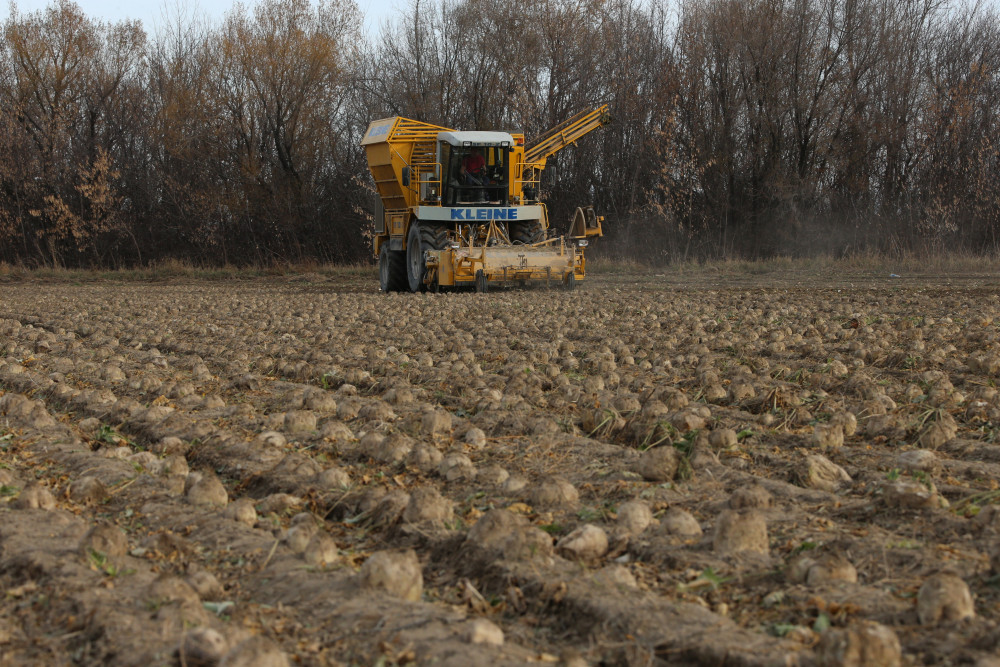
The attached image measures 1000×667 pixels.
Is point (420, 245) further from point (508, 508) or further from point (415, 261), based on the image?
point (508, 508)

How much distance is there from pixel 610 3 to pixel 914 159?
11.2 metres

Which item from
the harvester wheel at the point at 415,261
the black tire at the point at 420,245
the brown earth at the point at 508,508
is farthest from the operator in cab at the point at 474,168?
the brown earth at the point at 508,508

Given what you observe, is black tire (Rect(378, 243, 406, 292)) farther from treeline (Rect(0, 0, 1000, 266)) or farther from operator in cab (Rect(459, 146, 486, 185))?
treeline (Rect(0, 0, 1000, 266))

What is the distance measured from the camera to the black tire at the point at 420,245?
16.9m

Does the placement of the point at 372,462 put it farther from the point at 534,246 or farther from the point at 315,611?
the point at 534,246

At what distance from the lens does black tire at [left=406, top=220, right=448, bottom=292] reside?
16938 millimetres

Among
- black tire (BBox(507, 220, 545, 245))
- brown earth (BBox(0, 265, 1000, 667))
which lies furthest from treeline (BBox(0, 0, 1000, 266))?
brown earth (BBox(0, 265, 1000, 667))

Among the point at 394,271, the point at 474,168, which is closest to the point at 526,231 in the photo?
the point at 474,168

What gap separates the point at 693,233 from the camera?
29031 millimetres

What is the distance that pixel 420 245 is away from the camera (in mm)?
16969

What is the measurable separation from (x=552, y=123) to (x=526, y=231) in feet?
45.5

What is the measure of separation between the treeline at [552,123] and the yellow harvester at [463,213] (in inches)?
419

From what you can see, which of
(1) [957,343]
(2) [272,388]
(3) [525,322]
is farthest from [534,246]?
(2) [272,388]

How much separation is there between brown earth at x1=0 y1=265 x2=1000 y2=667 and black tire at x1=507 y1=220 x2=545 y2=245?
35.7 feet
